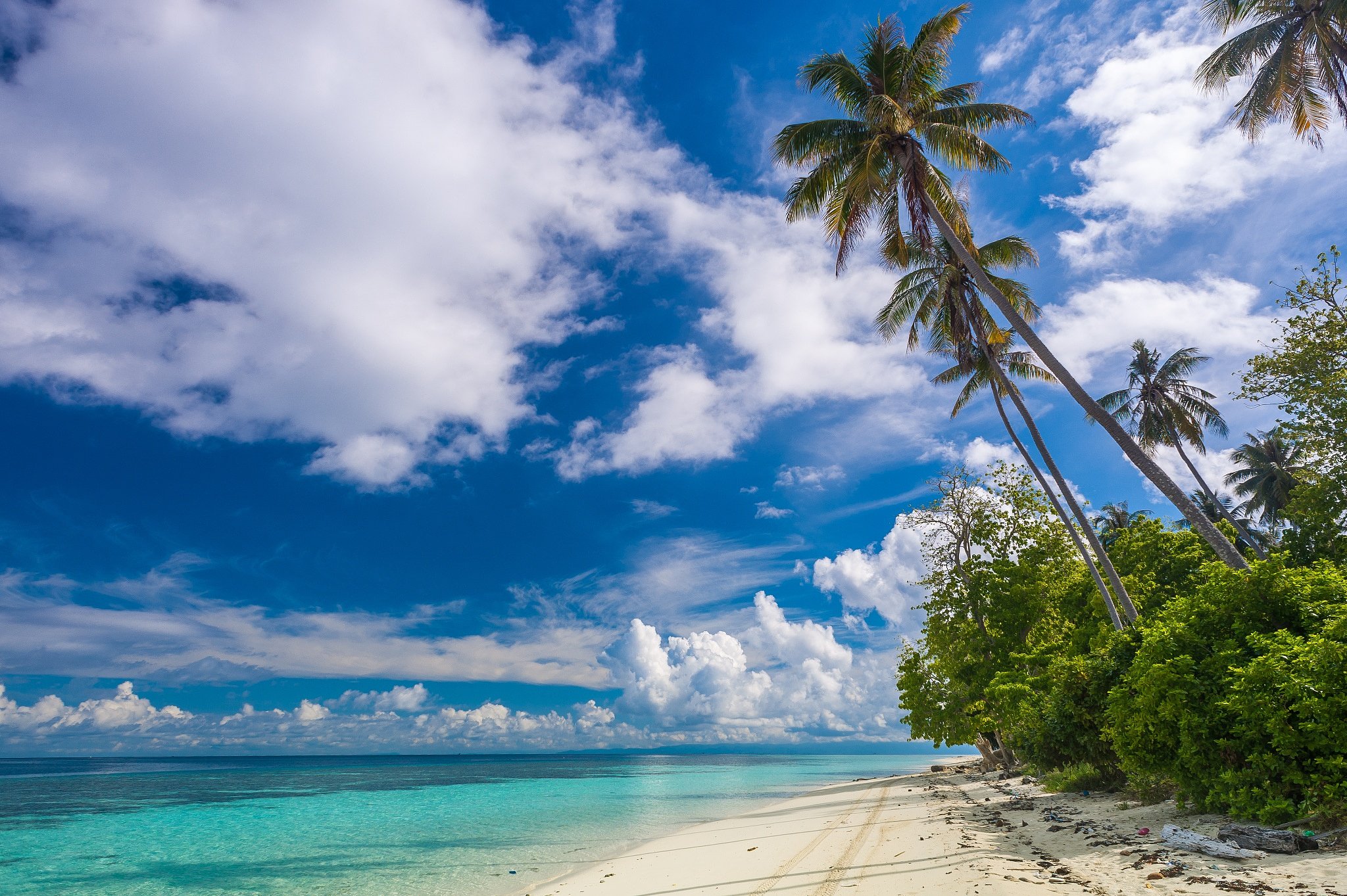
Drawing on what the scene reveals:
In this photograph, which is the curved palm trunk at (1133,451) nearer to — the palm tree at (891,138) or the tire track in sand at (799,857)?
the palm tree at (891,138)

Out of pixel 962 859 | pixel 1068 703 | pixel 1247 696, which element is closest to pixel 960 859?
pixel 962 859

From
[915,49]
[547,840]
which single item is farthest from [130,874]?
[915,49]

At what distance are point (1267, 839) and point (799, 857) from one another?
655 cm

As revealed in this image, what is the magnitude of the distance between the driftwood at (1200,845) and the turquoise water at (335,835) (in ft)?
33.5

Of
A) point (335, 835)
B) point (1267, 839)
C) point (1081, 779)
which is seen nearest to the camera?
point (1267, 839)

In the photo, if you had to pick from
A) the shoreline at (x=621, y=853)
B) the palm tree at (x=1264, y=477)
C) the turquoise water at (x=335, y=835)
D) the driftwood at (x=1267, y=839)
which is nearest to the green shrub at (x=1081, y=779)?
the driftwood at (x=1267, y=839)

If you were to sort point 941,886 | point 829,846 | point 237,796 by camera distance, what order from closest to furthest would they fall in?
point 941,886, point 829,846, point 237,796

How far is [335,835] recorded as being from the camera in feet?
67.7

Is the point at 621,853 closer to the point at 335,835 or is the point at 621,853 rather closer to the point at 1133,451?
the point at 335,835

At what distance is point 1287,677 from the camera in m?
6.55

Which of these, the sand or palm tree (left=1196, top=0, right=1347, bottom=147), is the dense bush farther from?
palm tree (left=1196, top=0, right=1347, bottom=147)

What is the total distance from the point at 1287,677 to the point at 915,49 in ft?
43.7

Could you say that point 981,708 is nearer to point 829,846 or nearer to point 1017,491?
point 1017,491

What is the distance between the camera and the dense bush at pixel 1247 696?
6395 mm
